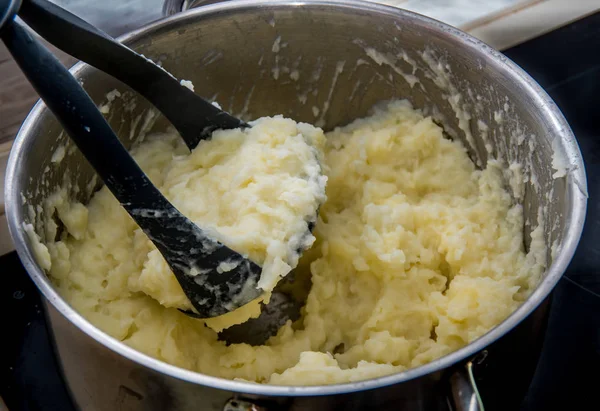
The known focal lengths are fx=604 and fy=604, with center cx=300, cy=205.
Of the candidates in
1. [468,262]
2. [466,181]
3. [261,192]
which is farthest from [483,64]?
[261,192]

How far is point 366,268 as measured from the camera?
1.08m

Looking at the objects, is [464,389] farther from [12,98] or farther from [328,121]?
[12,98]

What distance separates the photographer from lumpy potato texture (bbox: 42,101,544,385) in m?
0.98

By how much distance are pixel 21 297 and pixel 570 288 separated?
3.66 ft

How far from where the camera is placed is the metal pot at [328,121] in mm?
686

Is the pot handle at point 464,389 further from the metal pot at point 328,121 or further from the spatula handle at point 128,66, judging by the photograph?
the spatula handle at point 128,66

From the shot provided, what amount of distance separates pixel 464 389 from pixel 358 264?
422mm

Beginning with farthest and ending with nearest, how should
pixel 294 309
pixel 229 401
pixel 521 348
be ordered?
1. pixel 294 309
2. pixel 521 348
3. pixel 229 401

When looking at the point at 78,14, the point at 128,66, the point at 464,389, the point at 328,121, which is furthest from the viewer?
the point at 78,14

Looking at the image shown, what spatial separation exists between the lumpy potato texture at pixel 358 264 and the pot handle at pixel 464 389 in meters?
0.19

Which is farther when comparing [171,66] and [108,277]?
[171,66]

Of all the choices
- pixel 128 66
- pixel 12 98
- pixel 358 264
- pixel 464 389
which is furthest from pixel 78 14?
pixel 464 389

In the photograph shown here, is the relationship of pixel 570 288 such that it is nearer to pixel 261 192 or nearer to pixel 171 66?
pixel 261 192

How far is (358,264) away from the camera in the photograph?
1088 millimetres
